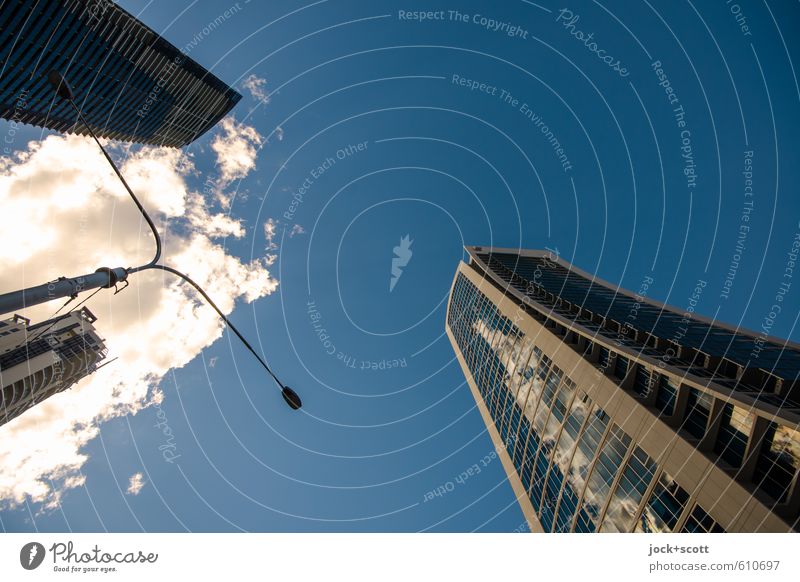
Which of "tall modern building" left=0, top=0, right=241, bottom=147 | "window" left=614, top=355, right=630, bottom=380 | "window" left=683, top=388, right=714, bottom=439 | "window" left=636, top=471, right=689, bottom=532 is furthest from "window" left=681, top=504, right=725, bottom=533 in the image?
"tall modern building" left=0, top=0, right=241, bottom=147

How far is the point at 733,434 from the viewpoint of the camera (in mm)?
19844

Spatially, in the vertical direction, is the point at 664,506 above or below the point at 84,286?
below

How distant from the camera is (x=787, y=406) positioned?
20812 millimetres

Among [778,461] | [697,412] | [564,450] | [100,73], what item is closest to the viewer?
[778,461]

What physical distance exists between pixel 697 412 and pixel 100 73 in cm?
8577

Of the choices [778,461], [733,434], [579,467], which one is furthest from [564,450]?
[778,461]

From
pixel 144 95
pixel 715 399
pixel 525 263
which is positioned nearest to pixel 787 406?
pixel 715 399

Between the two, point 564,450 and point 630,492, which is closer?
point 630,492

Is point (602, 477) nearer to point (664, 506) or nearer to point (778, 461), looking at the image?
point (664, 506)

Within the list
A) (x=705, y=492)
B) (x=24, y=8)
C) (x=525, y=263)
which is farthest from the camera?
(x=525, y=263)
